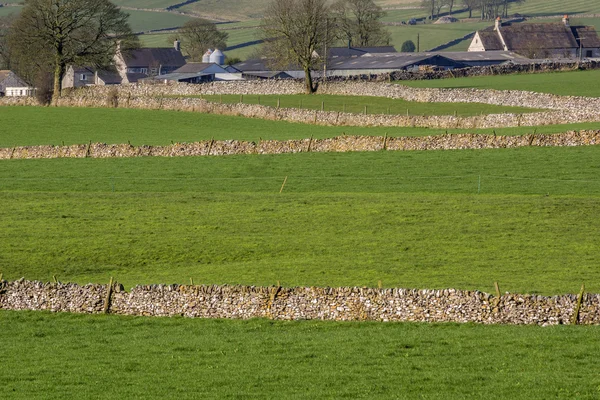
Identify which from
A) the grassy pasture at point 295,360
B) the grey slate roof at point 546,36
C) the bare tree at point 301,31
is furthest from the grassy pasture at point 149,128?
the grey slate roof at point 546,36

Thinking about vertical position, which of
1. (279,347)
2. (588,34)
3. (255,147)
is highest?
(279,347)

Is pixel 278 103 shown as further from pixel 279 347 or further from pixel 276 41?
pixel 279 347

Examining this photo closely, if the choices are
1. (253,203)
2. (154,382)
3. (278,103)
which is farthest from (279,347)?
(278,103)

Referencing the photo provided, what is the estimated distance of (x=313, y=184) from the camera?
53812 mm

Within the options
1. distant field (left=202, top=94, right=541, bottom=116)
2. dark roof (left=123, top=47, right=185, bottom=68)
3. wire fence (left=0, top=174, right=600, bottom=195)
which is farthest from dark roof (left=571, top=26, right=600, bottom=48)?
wire fence (left=0, top=174, right=600, bottom=195)

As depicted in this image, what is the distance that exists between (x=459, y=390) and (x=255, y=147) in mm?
42662

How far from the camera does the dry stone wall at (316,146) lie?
5966 centimetres

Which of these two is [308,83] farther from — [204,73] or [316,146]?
[204,73]

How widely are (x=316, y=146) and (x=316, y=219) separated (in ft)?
56.2

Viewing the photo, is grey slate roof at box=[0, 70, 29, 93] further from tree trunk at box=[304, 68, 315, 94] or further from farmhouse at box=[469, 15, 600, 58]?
farmhouse at box=[469, 15, 600, 58]

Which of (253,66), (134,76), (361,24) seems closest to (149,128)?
(253,66)

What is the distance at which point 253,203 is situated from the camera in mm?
49219

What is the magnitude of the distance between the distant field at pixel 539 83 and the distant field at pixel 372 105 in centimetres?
989

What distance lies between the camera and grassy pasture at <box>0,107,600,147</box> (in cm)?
7294
